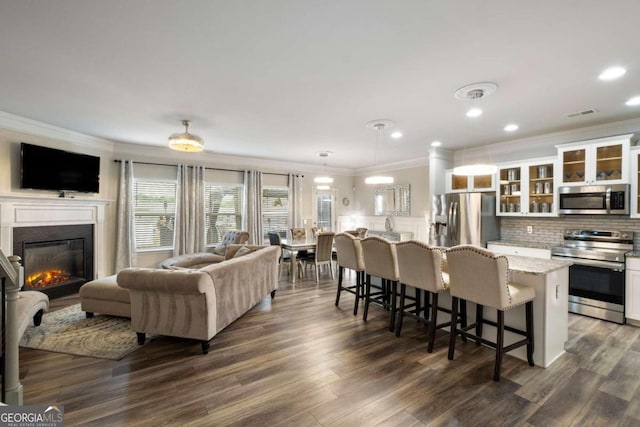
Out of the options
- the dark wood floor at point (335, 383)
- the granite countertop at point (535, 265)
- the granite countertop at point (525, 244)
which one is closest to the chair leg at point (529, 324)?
the dark wood floor at point (335, 383)

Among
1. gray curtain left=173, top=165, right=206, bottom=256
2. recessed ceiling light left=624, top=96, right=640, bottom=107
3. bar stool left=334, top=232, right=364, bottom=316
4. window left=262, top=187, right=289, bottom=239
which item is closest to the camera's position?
recessed ceiling light left=624, top=96, right=640, bottom=107

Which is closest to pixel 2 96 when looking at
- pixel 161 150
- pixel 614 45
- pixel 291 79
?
pixel 161 150

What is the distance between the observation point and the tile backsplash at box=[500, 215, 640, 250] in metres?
4.06

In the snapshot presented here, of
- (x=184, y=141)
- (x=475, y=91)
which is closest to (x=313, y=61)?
(x=475, y=91)

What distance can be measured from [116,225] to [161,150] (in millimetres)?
1744

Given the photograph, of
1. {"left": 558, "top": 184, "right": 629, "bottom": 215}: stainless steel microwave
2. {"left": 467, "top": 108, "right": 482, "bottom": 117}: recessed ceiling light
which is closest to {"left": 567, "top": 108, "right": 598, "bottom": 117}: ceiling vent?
{"left": 558, "top": 184, "right": 629, "bottom": 215}: stainless steel microwave

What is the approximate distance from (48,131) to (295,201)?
16.3 feet

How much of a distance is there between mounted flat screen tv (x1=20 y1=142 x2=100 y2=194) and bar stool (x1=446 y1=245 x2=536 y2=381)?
586 centimetres

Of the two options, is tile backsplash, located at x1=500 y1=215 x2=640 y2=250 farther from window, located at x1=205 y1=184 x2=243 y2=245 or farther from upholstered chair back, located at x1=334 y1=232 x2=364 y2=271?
window, located at x1=205 y1=184 x2=243 y2=245

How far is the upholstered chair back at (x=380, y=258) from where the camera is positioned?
11.2 feet

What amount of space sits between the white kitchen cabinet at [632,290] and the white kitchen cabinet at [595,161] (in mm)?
1094

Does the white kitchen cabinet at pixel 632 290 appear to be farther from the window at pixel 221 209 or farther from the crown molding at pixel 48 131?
the crown molding at pixel 48 131

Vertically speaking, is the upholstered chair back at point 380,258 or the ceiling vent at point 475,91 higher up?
the ceiling vent at point 475,91

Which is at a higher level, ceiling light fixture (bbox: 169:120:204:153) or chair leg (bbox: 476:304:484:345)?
ceiling light fixture (bbox: 169:120:204:153)
